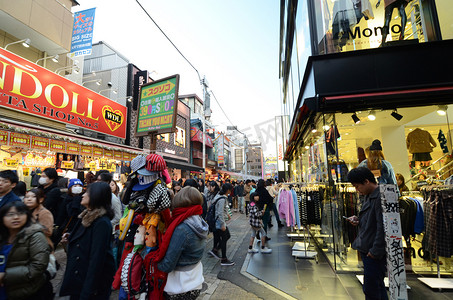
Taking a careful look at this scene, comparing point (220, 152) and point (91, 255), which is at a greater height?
point (220, 152)

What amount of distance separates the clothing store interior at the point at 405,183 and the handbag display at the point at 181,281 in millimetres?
3973

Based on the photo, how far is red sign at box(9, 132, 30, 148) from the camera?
21.3 feet

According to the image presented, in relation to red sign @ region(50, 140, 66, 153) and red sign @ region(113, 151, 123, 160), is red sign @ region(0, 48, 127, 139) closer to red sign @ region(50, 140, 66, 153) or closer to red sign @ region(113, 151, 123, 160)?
red sign @ region(50, 140, 66, 153)

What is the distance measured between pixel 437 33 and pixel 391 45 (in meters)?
1.20

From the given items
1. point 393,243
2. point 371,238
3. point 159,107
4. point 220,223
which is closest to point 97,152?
point 159,107

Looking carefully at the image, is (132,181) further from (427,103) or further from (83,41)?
(83,41)

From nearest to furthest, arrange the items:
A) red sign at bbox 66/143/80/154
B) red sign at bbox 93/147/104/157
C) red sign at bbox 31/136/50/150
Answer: red sign at bbox 31/136/50/150 < red sign at bbox 66/143/80/154 < red sign at bbox 93/147/104/157

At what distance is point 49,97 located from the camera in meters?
8.63

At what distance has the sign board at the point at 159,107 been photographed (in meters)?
7.28

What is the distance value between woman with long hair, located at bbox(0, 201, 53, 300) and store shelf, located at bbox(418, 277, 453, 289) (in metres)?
5.81

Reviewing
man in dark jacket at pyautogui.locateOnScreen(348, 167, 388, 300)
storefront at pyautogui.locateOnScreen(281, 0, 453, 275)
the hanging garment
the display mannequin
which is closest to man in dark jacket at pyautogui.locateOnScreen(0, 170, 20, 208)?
man in dark jacket at pyautogui.locateOnScreen(348, 167, 388, 300)

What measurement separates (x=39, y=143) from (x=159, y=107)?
157 inches

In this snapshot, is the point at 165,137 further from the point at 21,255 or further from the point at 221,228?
the point at 21,255

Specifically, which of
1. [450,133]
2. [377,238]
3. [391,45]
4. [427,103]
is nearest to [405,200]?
[427,103]
